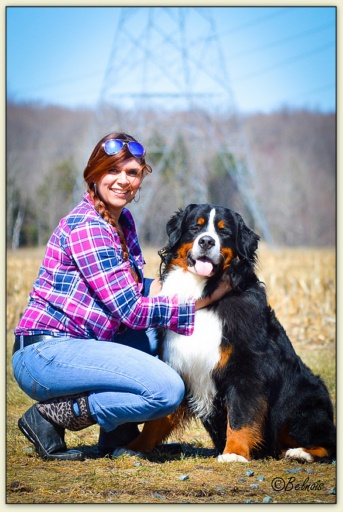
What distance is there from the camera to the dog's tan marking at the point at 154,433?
4164 millimetres

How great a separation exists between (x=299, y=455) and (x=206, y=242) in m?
1.42

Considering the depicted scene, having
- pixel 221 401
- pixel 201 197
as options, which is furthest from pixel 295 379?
pixel 201 197

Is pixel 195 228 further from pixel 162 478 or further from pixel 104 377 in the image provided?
pixel 162 478

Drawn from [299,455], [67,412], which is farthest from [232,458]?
[67,412]

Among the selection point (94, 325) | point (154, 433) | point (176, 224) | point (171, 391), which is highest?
point (176, 224)

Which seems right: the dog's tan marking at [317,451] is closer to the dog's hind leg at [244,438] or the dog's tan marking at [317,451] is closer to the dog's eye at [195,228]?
the dog's hind leg at [244,438]

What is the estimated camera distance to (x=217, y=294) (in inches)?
160

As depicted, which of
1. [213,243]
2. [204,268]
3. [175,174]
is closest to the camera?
[213,243]

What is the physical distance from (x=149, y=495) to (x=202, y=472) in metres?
0.42

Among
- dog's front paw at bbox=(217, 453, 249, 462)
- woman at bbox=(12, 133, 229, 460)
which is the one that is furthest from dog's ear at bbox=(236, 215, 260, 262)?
dog's front paw at bbox=(217, 453, 249, 462)

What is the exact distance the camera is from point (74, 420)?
3.89 meters

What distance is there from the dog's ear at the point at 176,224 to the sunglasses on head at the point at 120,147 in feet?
1.56

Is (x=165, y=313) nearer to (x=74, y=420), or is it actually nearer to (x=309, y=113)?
(x=74, y=420)

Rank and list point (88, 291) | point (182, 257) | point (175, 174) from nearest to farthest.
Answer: point (88, 291) → point (182, 257) → point (175, 174)
